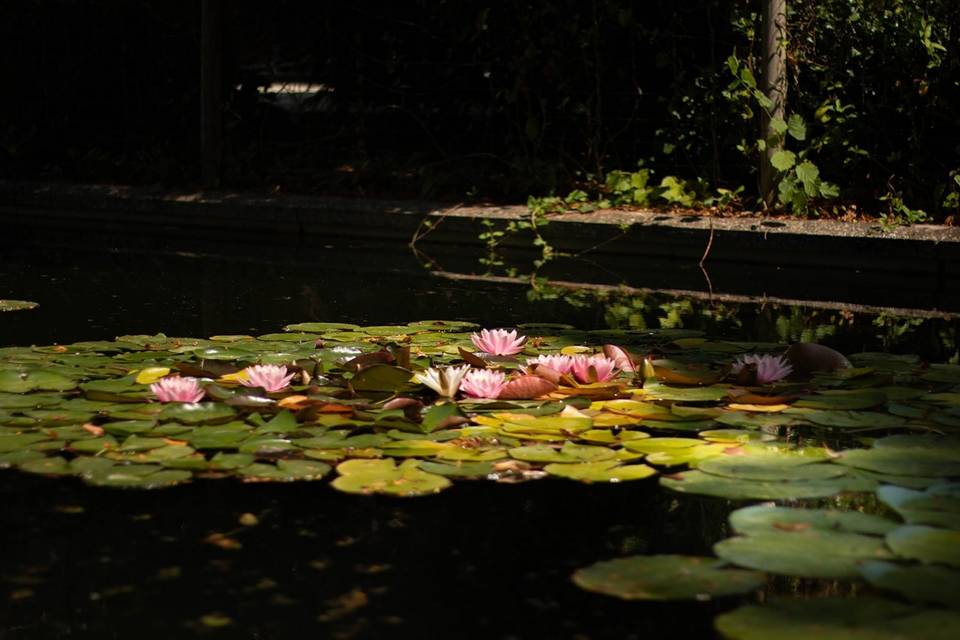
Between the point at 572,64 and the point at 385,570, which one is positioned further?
the point at 572,64

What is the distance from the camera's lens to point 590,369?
3.17 m

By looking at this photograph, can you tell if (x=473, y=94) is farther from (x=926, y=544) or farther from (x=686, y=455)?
(x=926, y=544)

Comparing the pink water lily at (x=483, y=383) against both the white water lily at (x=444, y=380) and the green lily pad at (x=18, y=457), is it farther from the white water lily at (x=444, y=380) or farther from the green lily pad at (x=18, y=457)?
the green lily pad at (x=18, y=457)

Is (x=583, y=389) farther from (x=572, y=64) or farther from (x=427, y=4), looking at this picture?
(x=427, y=4)

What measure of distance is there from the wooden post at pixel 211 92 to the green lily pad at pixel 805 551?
692 cm

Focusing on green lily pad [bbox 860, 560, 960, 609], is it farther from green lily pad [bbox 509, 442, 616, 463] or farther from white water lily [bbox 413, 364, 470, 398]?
white water lily [bbox 413, 364, 470, 398]

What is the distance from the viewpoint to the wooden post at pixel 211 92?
8469mm

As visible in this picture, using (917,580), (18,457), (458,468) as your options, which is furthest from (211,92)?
(917,580)

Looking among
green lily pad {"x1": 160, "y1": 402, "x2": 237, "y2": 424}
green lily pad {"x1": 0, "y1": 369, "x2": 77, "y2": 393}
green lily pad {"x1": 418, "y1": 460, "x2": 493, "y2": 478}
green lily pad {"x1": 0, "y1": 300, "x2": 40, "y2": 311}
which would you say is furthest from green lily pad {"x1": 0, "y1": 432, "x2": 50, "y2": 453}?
green lily pad {"x1": 0, "y1": 300, "x2": 40, "y2": 311}

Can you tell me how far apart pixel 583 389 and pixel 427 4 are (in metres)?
5.74

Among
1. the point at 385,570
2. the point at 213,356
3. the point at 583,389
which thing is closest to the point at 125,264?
the point at 213,356

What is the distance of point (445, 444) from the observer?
2.64m

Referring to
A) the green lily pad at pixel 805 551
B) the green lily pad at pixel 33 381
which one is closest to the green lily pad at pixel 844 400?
the green lily pad at pixel 805 551

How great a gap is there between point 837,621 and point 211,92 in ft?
24.0
